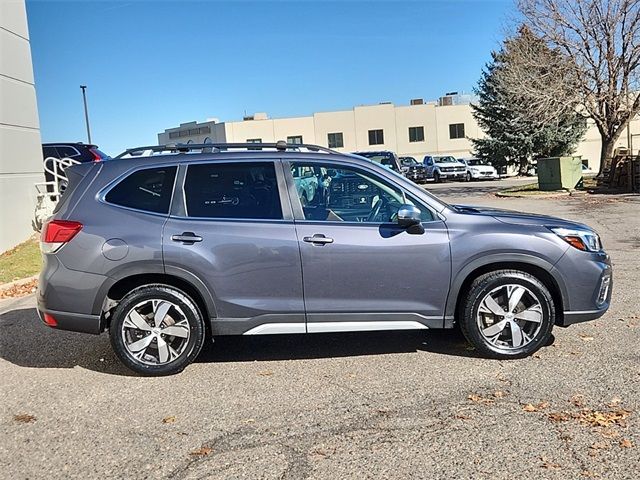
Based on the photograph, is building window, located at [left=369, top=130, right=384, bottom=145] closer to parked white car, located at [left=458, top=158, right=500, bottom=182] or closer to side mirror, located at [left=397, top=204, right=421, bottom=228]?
parked white car, located at [left=458, top=158, right=500, bottom=182]

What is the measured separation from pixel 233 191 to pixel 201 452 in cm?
217

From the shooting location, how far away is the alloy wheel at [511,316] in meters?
4.89

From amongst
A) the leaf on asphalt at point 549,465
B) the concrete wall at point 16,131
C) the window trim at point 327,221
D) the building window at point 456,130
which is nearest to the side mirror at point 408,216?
the window trim at point 327,221

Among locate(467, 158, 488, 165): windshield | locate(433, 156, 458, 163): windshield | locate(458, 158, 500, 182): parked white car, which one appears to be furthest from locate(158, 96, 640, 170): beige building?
locate(458, 158, 500, 182): parked white car

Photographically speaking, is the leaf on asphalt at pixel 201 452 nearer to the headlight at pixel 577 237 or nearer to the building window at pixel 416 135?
the headlight at pixel 577 237

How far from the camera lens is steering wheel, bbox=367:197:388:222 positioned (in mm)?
4957

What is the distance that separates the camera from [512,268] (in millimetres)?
4973

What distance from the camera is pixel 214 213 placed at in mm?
4891

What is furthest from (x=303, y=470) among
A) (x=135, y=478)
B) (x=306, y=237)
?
(x=306, y=237)

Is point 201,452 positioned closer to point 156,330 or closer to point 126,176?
point 156,330

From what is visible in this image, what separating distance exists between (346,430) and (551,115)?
75.9ft

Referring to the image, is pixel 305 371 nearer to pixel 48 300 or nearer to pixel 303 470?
pixel 303 470

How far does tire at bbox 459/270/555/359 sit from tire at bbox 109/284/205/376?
222 centimetres

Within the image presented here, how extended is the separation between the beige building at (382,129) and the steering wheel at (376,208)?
173 feet
